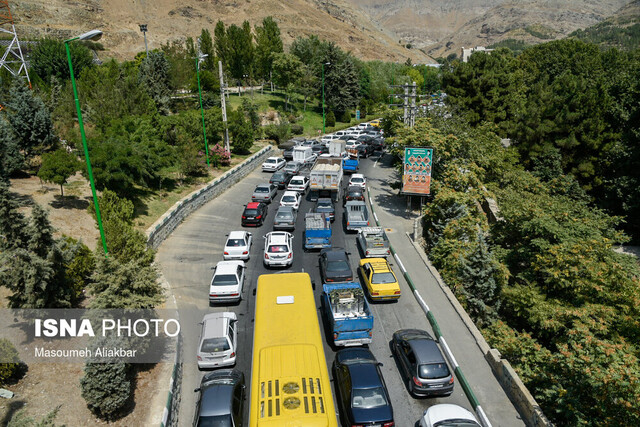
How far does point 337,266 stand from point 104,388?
11.3 metres

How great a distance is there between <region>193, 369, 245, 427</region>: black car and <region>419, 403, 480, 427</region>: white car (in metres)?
5.63

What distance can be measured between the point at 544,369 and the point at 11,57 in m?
74.7

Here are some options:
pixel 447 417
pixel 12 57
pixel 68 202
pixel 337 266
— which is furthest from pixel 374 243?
pixel 12 57

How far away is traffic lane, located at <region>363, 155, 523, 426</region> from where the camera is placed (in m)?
13.5

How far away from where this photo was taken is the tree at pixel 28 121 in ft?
86.0

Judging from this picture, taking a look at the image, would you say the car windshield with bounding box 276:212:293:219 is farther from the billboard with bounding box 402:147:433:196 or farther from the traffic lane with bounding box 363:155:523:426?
the billboard with bounding box 402:147:433:196

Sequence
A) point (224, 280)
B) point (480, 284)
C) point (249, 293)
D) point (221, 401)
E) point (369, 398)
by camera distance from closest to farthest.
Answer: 1. point (221, 401)
2. point (369, 398)
3. point (224, 280)
4. point (249, 293)
5. point (480, 284)

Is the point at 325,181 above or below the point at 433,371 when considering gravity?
above

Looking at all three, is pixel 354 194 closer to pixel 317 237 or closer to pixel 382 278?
pixel 317 237

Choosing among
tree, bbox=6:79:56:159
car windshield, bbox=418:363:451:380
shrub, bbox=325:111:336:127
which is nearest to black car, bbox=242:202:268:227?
tree, bbox=6:79:56:159

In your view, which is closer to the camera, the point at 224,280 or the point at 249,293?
the point at 224,280

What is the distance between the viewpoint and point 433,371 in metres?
13.4

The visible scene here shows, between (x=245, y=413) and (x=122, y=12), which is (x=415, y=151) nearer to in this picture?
(x=245, y=413)

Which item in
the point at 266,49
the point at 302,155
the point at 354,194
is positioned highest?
the point at 266,49
